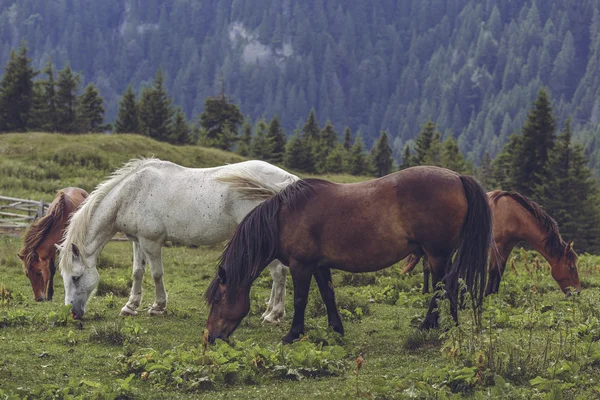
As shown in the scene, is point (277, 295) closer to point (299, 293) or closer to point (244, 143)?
point (299, 293)

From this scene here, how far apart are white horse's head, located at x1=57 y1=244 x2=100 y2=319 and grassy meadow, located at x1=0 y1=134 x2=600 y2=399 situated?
292 millimetres

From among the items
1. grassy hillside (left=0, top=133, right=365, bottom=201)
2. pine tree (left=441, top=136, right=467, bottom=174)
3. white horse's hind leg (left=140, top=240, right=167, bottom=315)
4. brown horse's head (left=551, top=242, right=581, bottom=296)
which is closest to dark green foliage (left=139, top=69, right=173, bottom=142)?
grassy hillside (left=0, top=133, right=365, bottom=201)

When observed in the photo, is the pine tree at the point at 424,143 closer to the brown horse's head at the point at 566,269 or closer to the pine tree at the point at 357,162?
the pine tree at the point at 357,162

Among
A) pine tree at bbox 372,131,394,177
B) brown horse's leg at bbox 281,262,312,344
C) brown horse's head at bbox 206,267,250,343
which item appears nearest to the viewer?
brown horse's head at bbox 206,267,250,343

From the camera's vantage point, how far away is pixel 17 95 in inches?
2110

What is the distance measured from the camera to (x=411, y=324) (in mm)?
10258

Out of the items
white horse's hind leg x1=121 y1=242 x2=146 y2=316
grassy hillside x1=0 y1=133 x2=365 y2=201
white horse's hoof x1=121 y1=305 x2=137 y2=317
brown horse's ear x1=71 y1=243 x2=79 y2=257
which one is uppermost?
grassy hillside x1=0 y1=133 x2=365 y2=201

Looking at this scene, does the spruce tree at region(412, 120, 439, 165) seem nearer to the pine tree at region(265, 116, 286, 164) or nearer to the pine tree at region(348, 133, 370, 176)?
the pine tree at region(348, 133, 370, 176)

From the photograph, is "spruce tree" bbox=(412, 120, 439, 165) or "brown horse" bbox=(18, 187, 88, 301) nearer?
"brown horse" bbox=(18, 187, 88, 301)

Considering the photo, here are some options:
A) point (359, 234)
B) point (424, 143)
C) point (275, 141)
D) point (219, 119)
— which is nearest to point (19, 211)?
point (359, 234)

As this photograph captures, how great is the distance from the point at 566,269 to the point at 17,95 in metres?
48.9

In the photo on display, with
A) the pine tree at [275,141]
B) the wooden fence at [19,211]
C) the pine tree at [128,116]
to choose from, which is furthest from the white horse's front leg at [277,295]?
the pine tree at [128,116]

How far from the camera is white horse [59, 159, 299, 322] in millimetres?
11422

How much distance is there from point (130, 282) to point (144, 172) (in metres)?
3.91
